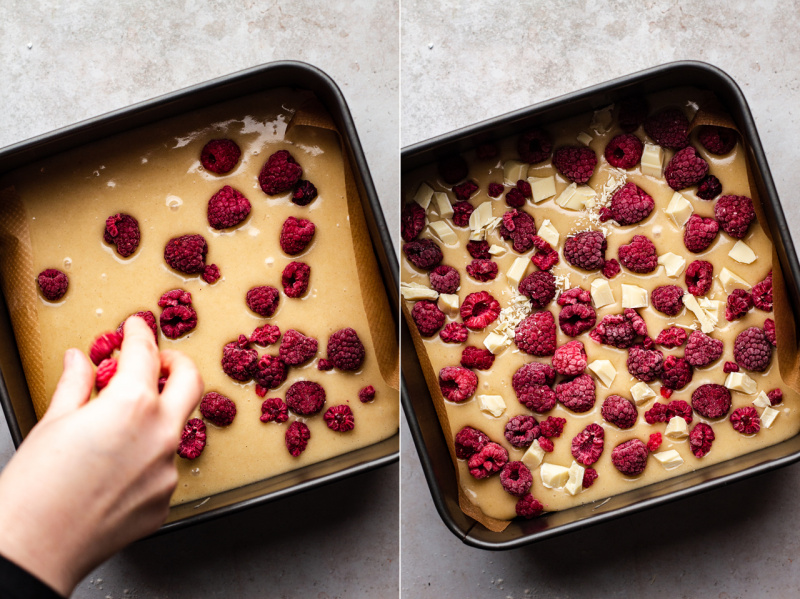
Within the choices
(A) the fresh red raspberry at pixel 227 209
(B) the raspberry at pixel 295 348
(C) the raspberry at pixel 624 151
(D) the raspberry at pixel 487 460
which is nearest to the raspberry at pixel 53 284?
(A) the fresh red raspberry at pixel 227 209

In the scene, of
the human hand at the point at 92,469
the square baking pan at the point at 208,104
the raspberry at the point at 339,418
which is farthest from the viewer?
the raspberry at the point at 339,418

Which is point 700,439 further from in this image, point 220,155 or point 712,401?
point 220,155

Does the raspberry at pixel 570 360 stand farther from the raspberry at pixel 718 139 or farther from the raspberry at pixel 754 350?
the raspberry at pixel 718 139

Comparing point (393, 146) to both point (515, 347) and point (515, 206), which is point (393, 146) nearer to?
point (515, 206)

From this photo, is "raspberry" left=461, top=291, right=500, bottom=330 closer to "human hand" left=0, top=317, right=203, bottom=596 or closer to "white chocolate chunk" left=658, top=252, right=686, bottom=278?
"white chocolate chunk" left=658, top=252, right=686, bottom=278

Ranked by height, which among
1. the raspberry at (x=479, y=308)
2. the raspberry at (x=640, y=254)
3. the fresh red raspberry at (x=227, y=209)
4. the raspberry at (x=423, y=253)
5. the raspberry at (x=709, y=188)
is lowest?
the raspberry at (x=479, y=308)

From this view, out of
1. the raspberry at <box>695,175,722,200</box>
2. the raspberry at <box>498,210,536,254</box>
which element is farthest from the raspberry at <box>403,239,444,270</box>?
the raspberry at <box>695,175,722,200</box>
